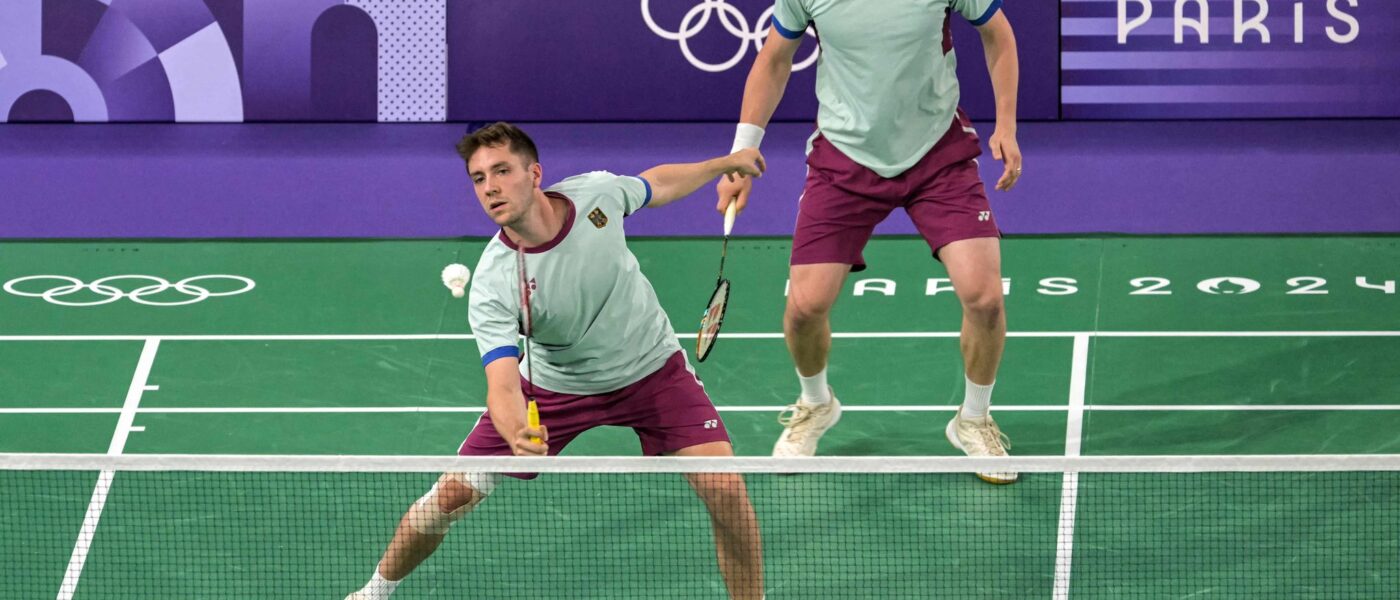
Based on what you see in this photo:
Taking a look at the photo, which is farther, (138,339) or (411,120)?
(411,120)

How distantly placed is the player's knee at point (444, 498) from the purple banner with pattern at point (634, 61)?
16.0 ft

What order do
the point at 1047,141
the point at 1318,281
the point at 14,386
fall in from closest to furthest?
the point at 14,386
the point at 1318,281
the point at 1047,141

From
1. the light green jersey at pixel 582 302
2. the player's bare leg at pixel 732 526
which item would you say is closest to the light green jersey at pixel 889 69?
the light green jersey at pixel 582 302

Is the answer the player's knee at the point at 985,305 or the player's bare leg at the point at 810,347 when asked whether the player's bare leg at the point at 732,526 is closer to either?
the player's bare leg at the point at 810,347

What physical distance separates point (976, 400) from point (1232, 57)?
4040 mm

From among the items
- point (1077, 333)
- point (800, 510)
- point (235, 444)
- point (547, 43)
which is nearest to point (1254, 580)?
point (800, 510)

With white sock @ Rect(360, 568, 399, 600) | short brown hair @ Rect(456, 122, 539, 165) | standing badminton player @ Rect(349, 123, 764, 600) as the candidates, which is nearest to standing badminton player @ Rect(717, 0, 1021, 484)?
standing badminton player @ Rect(349, 123, 764, 600)

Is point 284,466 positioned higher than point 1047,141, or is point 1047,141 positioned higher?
point 1047,141

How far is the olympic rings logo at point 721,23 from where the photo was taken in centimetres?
984

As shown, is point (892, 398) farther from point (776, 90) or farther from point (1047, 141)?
point (1047, 141)

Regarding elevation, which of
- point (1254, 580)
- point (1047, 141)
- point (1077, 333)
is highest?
point (1047, 141)

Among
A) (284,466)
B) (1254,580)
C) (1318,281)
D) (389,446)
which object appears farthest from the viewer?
(1318,281)

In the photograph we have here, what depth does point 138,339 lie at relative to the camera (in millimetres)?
7922

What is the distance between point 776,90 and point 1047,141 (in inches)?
142
